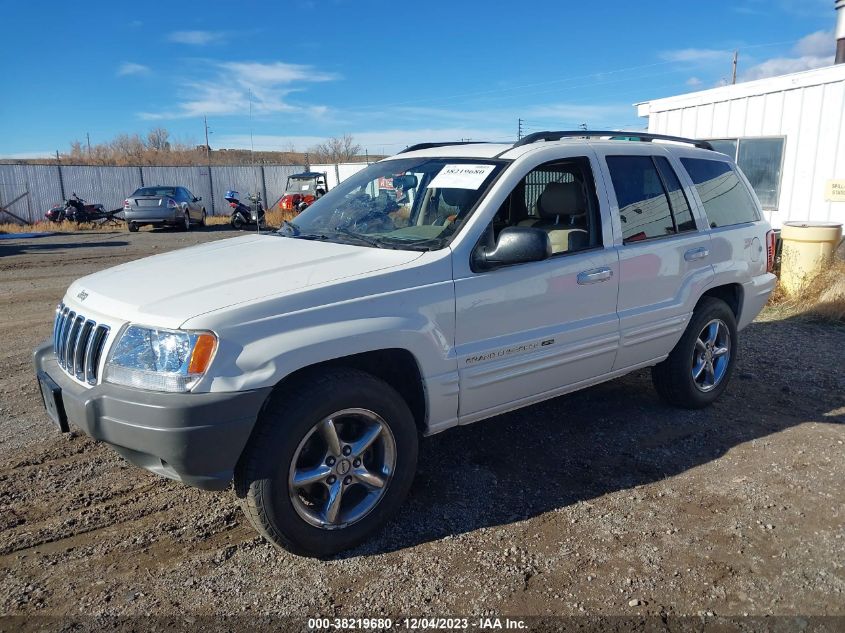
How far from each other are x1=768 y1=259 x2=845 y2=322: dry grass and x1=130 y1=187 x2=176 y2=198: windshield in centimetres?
1766

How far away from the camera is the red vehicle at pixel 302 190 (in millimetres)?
25016

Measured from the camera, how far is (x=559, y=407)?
5.16 m

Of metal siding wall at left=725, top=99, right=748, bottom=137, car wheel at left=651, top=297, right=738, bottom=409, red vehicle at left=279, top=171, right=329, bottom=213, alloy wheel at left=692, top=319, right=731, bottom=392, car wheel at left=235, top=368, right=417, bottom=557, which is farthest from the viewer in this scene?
red vehicle at left=279, top=171, right=329, bottom=213

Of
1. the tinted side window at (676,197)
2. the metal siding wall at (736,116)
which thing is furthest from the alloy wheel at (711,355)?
the metal siding wall at (736,116)

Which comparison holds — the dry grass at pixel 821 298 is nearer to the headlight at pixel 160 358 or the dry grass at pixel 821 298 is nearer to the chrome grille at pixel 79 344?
the headlight at pixel 160 358

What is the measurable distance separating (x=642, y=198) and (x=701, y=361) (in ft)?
4.65

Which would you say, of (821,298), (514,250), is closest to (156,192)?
(821,298)

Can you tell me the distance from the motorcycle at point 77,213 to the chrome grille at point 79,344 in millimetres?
21591

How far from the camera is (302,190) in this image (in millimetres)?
25969

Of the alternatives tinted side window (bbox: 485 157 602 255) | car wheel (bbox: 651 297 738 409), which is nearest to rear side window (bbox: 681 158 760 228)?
car wheel (bbox: 651 297 738 409)

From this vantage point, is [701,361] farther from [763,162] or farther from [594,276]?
[763,162]

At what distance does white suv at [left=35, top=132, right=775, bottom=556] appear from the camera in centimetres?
281

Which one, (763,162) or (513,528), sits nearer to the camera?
(513,528)

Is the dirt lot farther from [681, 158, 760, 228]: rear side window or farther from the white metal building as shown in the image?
the white metal building
